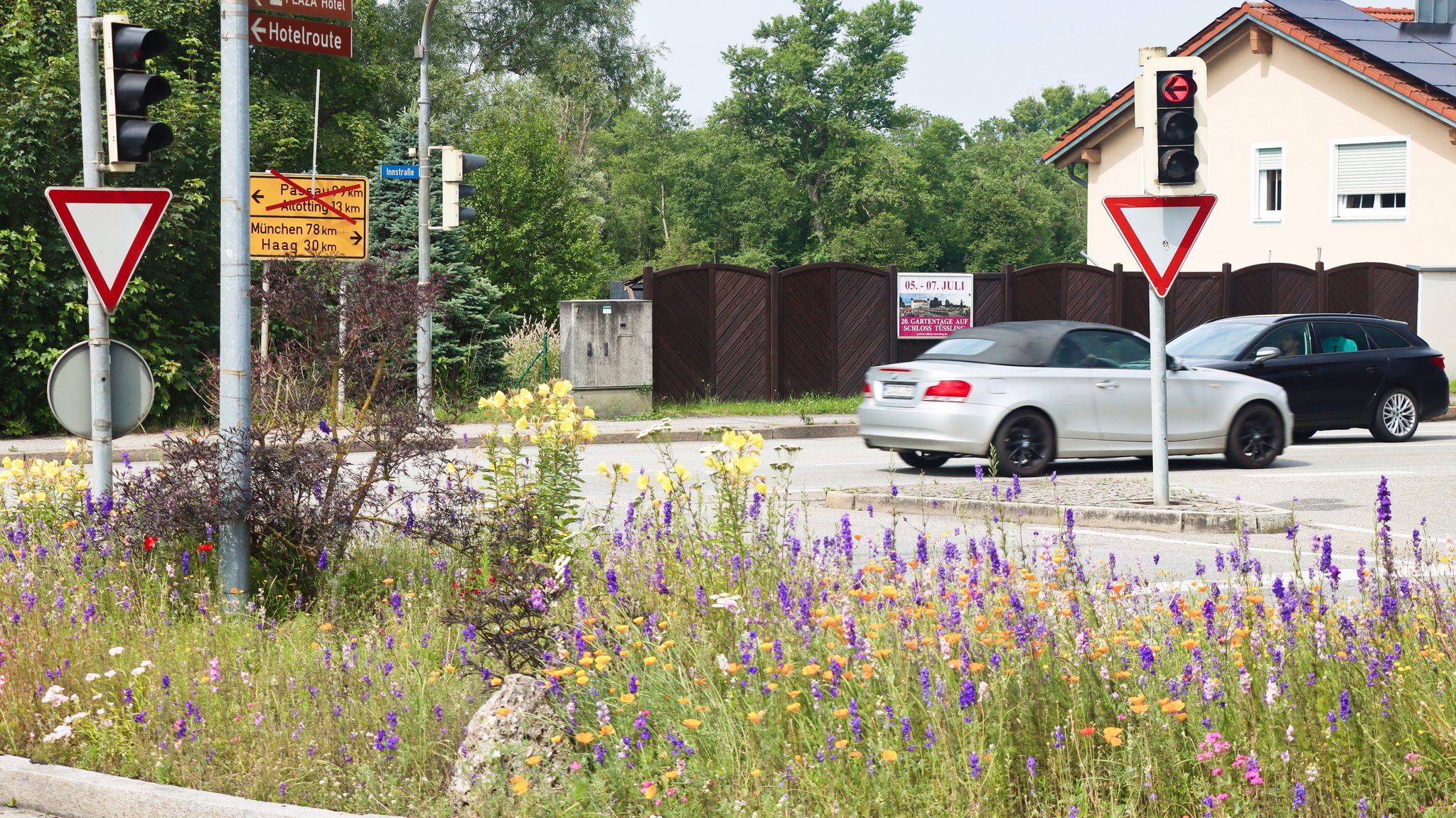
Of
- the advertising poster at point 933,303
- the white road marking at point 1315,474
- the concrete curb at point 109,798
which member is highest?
the advertising poster at point 933,303

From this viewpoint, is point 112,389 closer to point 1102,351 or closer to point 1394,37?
point 1102,351

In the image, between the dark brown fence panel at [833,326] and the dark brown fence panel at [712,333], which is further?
the dark brown fence panel at [833,326]

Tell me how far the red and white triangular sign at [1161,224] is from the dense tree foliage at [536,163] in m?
5.34

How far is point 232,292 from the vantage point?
22.7 feet

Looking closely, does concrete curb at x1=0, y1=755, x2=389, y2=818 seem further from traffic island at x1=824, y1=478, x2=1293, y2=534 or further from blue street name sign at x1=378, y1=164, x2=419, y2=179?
blue street name sign at x1=378, y1=164, x2=419, y2=179

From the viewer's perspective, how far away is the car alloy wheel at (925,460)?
14773 mm

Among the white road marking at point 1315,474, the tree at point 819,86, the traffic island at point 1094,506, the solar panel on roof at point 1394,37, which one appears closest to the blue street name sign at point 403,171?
the traffic island at point 1094,506

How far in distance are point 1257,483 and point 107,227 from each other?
10.1 metres

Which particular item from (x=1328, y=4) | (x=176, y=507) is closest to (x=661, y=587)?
(x=176, y=507)

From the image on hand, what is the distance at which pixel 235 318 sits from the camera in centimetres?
693

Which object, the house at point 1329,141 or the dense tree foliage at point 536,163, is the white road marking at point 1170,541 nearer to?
the dense tree foliage at point 536,163

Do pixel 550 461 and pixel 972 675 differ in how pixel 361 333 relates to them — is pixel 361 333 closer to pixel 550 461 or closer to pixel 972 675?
pixel 550 461

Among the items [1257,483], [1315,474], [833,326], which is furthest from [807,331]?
[1257,483]

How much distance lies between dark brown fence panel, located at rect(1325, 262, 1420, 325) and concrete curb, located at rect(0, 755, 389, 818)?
26.5 metres
